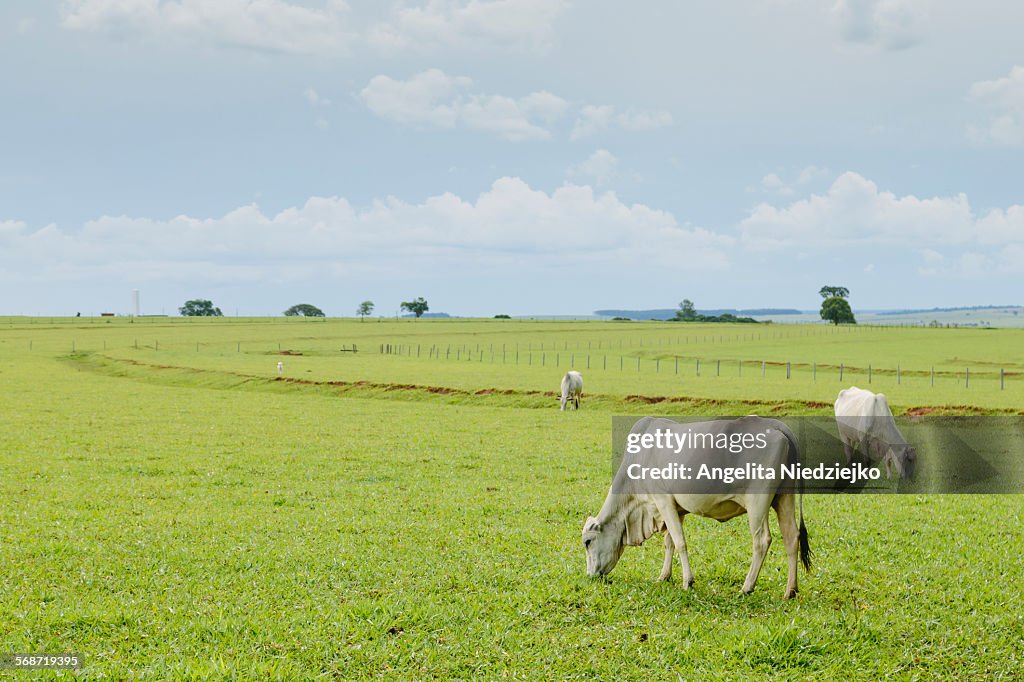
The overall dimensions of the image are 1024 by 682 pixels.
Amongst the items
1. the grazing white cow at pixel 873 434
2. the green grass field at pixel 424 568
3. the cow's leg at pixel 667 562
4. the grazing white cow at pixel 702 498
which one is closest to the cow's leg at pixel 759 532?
the grazing white cow at pixel 702 498

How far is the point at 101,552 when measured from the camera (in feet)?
42.8

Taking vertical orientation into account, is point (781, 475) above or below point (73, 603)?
above

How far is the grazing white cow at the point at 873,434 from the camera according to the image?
71.9ft

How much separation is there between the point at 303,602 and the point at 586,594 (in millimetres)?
3804

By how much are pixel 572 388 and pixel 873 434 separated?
763 inches

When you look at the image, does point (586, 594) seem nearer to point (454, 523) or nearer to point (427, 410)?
point (454, 523)

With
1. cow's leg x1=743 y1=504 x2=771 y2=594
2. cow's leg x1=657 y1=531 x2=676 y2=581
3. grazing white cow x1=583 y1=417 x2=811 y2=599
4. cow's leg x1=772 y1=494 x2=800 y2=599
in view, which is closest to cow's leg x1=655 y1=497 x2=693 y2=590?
grazing white cow x1=583 y1=417 x2=811 y2=599

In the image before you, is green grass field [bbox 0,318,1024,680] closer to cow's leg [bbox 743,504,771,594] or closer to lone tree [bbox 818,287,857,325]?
cow's leg [bbox 743,504,771,594]

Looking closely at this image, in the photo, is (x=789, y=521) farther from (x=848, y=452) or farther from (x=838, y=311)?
(x=838, y=311)

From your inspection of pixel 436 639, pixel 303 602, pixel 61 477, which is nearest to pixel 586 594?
pixel 436 639

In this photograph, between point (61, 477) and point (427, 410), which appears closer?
point (61, 477)

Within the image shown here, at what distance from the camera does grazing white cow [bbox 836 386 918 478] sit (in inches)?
862

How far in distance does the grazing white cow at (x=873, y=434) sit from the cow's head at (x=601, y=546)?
532 inches

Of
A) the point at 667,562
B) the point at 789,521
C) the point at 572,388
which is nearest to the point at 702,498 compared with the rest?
the point at 789,521
